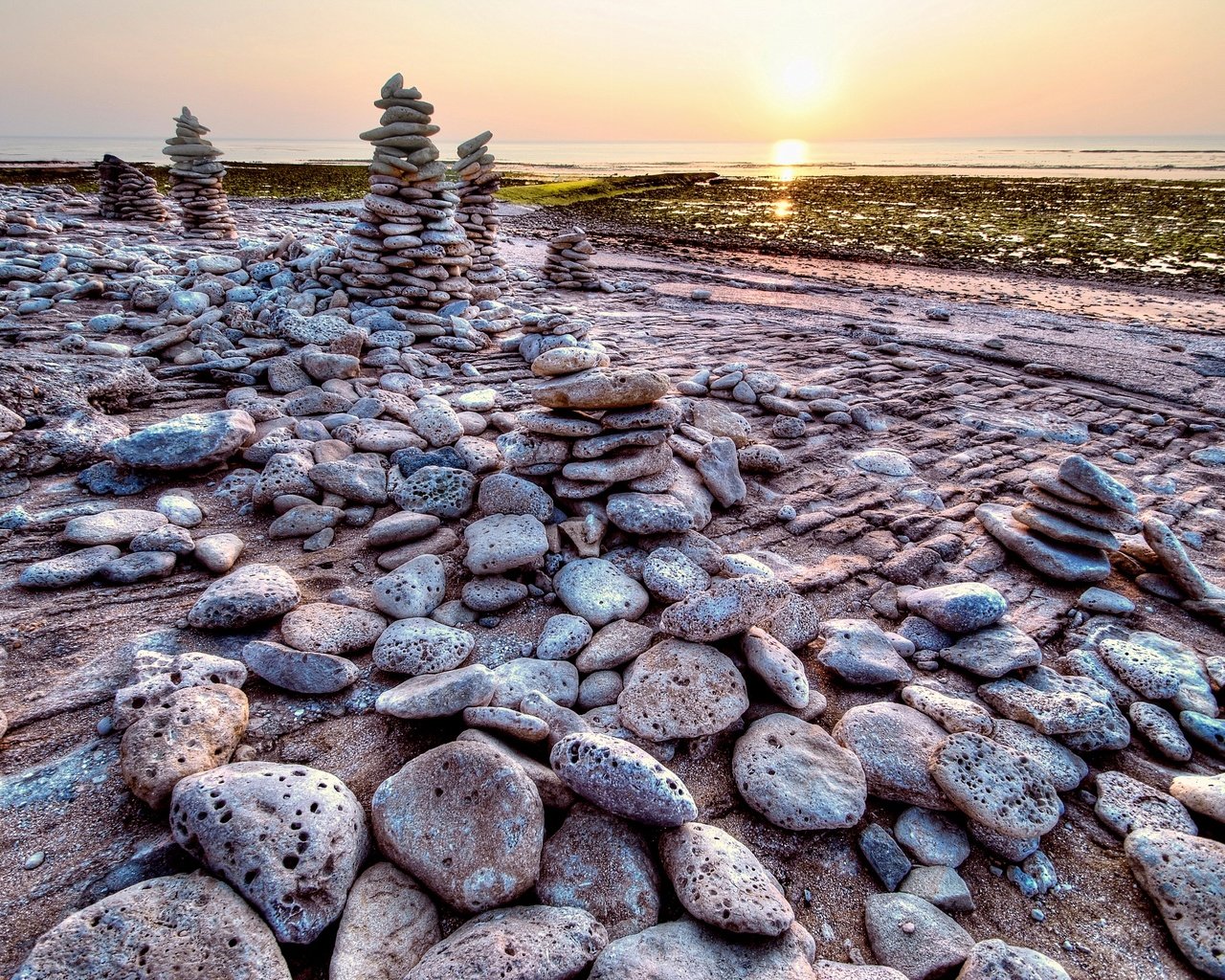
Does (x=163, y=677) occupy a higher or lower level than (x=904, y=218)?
lower

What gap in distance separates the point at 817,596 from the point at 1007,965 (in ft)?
6.86

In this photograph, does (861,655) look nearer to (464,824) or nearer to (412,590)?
(464,824)

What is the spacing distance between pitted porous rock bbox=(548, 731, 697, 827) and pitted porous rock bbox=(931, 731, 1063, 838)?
45.4 inches

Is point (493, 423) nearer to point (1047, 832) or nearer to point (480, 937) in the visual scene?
point (480, 937)

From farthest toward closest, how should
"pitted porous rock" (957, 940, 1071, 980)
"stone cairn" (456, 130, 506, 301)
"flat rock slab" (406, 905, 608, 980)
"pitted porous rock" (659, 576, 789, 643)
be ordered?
"stone cairn" (456, 130, 506, 301), "pitted porous rock" (659, 576, 789, 643), "pitted porous rock" (957, 940, 1071, 980), "flat rock slab" (406, 905, 608, 980)

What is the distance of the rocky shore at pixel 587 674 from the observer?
2096 mm

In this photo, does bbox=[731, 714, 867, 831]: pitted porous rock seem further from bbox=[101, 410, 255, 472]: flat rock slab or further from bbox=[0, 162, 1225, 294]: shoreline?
bbox=[0, 162, 1225, 294]: shoreline

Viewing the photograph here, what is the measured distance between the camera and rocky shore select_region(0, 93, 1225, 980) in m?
2.10

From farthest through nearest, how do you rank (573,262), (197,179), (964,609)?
(197,179) → (573,262) → (964,609)

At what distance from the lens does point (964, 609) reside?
3.54 metres

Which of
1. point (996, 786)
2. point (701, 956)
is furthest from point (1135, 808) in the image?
point (701, 956)

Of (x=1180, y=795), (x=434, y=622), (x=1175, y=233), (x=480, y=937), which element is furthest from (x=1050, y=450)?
(x=1175, y=233)

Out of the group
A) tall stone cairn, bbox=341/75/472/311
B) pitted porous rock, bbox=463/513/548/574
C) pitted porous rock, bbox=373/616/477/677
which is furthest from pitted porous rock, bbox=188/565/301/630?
tall stone cairn, bbox=341/75/472/311

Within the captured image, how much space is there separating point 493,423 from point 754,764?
3.58 meters
